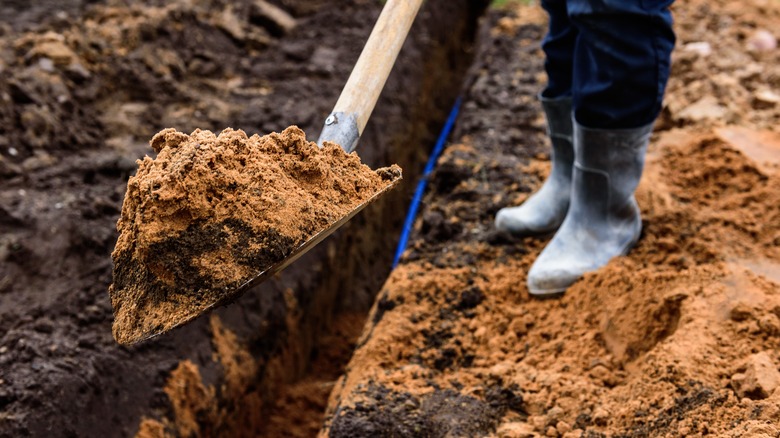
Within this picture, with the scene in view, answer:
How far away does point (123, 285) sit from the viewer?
1.78m

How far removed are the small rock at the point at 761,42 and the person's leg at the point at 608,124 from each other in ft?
6.98

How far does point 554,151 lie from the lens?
280 cm

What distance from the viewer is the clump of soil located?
5.41ft

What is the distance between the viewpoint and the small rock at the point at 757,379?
1.71 metres

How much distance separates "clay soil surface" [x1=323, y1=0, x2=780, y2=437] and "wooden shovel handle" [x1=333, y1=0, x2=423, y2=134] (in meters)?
0.82

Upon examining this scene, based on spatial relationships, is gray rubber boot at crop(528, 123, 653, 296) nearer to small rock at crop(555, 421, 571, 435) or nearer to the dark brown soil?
small rock at crop(555, 421, 571, 435)

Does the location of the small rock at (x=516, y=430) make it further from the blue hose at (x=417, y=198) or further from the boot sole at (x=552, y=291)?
the blue hose at (x=417, y=198)

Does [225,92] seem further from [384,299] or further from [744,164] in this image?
[744,164]

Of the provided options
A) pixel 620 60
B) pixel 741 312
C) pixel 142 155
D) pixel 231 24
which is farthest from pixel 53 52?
pixel 741 312

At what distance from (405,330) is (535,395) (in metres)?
0.56

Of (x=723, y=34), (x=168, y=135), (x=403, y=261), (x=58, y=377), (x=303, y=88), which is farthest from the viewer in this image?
(x=723, y=34)

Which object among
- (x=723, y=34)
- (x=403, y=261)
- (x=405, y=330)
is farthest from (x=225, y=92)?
(x=723, y=34)

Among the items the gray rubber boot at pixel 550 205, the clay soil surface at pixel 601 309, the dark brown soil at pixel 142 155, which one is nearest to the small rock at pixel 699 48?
the clay soil surface at pixel 601 309

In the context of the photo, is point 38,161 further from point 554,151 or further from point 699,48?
point 699,48
